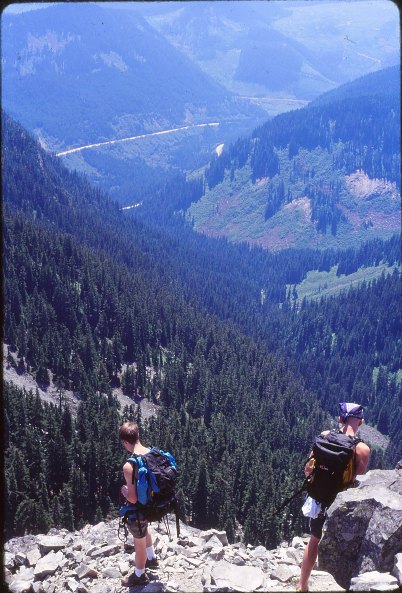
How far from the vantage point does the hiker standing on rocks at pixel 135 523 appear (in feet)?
56.6

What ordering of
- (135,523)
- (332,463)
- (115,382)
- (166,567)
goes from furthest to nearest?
(115,382) → (166,567) → (135,523) → (332,463)

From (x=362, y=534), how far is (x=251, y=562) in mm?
4706

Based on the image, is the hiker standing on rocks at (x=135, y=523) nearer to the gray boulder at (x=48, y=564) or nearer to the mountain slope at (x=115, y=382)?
the gray boulder at (x=48, y=564)

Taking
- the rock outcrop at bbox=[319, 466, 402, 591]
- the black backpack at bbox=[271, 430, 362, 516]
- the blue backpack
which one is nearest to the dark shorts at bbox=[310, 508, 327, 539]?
the black backpack at bbox=[271, 430, 362, 516]

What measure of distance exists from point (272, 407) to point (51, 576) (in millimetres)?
135287

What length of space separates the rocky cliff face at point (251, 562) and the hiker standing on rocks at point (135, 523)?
0.43 m

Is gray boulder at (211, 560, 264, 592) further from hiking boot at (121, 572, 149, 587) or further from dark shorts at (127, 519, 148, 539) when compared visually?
dark shorts at (127, 519, 148, 539)

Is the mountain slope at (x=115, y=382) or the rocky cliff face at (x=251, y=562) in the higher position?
the rocky cliff face at (x=251, y=562)

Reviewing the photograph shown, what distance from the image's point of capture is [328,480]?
1712 cm

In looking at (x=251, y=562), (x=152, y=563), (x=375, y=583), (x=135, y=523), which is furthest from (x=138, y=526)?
(x=375, y=583)

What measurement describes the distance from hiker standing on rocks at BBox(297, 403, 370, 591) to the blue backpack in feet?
15.3

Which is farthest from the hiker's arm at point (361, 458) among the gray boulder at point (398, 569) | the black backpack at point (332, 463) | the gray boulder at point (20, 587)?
the gray boulder at point (20, 587)

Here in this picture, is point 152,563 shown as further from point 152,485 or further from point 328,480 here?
point 328,480

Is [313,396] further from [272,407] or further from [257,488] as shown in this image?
[257,488]
